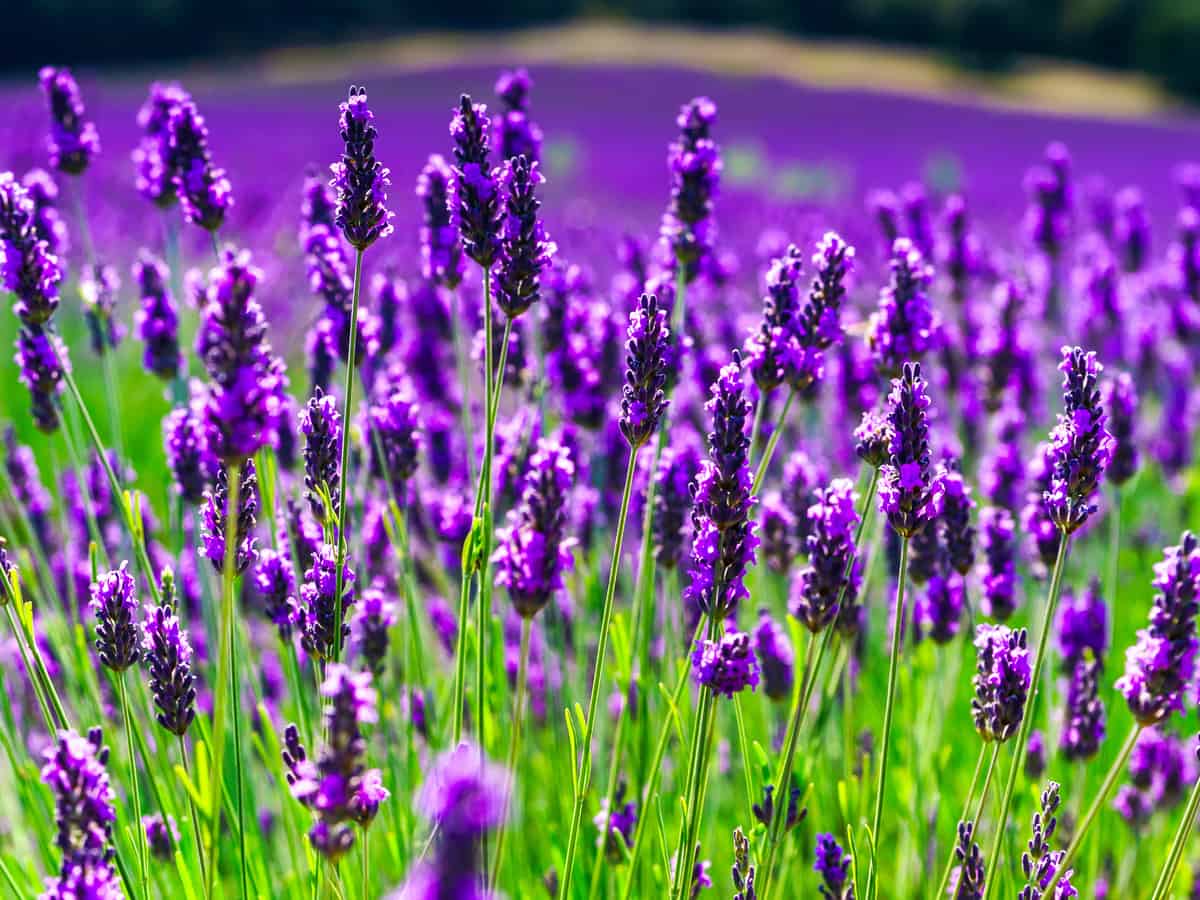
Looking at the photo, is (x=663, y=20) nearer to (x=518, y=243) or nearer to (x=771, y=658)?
(x=771, y=658)

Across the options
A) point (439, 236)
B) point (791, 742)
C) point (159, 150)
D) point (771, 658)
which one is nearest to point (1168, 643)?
point (791, 742)

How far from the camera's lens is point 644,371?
182 cm

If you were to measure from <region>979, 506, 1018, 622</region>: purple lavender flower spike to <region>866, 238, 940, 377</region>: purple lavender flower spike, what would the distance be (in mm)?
438

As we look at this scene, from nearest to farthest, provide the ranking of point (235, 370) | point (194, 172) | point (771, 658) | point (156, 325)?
point (235, 370) → point (194, 172) → point (771, 658) → point (156, 325)

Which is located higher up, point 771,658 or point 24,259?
point 24,259

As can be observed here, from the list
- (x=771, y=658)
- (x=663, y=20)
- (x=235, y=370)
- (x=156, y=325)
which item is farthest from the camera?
(x=663, y=20)

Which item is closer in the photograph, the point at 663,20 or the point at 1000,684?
the point at 1000,684

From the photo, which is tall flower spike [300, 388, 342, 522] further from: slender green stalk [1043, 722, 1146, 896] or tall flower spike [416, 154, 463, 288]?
slender green stalk [1043, 722, 1146, 896]

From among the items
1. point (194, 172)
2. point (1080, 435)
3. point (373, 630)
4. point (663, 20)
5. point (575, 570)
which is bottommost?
point (575, 570)

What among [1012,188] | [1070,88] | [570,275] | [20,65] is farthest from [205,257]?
[1070,88]

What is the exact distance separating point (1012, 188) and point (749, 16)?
25486 mm

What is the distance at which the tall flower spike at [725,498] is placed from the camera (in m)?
1.72

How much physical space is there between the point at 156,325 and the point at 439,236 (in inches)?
28.9

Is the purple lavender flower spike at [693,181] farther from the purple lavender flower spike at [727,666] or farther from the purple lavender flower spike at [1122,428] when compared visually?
the purple lavender flower spike at [727,666]
